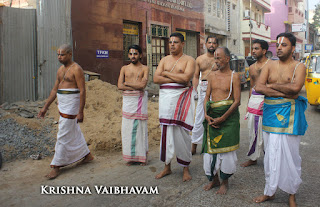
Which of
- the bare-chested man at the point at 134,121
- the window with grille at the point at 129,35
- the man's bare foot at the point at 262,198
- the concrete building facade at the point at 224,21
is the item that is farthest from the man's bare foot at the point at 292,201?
the concrete building facade at the point at 224,21

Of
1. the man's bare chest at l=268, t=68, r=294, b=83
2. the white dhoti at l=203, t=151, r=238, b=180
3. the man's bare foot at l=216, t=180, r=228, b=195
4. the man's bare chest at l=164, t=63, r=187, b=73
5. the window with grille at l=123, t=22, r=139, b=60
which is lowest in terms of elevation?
the man's bare foot at l=216, t=180, r=228, b=195

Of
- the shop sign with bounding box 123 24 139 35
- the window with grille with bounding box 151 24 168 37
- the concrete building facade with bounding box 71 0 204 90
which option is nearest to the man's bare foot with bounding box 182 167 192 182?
the concrete building facade with bounding box 71 0 204 90

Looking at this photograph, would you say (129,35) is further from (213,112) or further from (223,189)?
(223,189)

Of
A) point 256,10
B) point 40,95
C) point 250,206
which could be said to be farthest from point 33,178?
point 256,10

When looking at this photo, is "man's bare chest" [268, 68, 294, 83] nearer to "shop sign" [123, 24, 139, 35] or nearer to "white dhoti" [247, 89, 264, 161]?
"white dhoti" [247, 89, 264, 161]

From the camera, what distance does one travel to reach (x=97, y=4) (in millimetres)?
10789

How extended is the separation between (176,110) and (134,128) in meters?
1.02

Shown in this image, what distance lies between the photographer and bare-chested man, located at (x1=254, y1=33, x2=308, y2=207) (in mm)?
3152

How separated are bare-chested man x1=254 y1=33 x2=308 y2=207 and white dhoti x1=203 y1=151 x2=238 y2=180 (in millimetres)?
390

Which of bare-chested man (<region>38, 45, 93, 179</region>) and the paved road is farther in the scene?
bare-chested man (<region>38, 45, 93, 179</region>)

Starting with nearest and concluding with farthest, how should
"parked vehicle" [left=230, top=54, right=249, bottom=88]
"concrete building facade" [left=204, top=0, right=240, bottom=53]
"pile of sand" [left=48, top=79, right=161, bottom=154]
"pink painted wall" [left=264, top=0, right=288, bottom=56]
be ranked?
"pile of sand" [left=48, top=79, right=161, bottom=154]
"parked vehicle" [left=230, top=54, right=249, bottom=88]
"concrete building facade" [left=204, top=0, right=240, bottom=53]
"pink painted wall" [left=264, top=0, right=288, bottom=56]

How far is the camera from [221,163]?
A: 3.53 metres

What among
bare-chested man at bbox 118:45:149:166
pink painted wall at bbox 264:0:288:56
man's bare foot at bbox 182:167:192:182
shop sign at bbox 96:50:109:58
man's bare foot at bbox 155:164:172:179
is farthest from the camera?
pink painted wall at bbox 264:0:288:56

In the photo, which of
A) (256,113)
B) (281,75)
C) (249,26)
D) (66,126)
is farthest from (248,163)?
(249,26)
